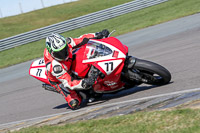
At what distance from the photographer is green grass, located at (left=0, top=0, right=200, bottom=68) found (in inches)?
625

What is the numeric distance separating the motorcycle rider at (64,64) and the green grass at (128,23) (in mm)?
8841

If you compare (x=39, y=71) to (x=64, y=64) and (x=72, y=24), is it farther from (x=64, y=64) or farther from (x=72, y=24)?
(x=72, y=24)

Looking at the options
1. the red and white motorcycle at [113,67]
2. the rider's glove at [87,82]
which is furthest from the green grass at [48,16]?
the rider's glove at [87,82]

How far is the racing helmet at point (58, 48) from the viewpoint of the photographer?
5.71 m

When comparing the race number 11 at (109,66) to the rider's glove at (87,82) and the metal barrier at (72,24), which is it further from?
the metal barrier at (72,24)

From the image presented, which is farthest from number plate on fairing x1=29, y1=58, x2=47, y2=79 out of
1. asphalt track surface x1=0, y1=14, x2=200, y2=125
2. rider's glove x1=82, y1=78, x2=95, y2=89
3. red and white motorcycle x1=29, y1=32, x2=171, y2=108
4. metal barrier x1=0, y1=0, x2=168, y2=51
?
metal barrier x1=0, y1=0, x2=168, y2=51

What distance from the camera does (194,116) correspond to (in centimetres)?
389

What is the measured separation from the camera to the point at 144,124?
13.4ft

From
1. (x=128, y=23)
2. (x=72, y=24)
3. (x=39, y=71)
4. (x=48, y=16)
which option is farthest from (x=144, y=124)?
(x=48, y=16)

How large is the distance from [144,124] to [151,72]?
176cm

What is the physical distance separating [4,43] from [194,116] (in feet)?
54.6

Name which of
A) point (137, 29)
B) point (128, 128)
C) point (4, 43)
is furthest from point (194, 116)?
point (4, 43)

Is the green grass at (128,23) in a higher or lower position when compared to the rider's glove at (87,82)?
higher

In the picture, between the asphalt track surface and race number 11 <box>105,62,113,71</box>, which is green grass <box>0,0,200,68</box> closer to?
the asphalt track surface
